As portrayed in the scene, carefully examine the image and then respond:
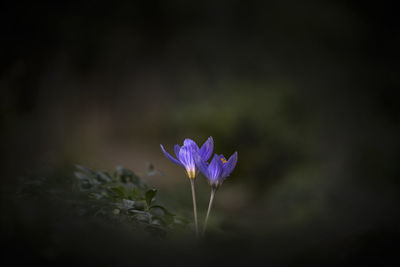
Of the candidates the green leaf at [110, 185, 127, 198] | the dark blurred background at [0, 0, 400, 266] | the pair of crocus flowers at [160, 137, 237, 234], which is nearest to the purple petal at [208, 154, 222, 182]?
the pair of crocus flowers at [160, 137, 237, 234]

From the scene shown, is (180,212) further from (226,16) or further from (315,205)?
(226,16)

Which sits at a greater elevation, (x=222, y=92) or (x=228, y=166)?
(x=222, y=92)

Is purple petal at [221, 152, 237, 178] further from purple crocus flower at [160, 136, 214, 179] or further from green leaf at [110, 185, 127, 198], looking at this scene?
green leaf at [110, 185, 127, 198]

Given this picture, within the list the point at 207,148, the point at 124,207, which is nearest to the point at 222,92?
the point at 207,148

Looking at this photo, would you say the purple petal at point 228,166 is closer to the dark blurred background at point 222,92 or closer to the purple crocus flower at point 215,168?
the purple crocus flower at point 215,168

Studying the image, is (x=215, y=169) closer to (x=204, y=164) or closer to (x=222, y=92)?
(x=204, y=164)

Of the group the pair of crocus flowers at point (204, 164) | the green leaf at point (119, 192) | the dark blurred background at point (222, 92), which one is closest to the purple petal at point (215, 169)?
the pair of crocus flowers at point (204, 164)

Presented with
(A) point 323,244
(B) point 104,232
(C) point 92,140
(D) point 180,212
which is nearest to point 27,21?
(D) point 180,212
